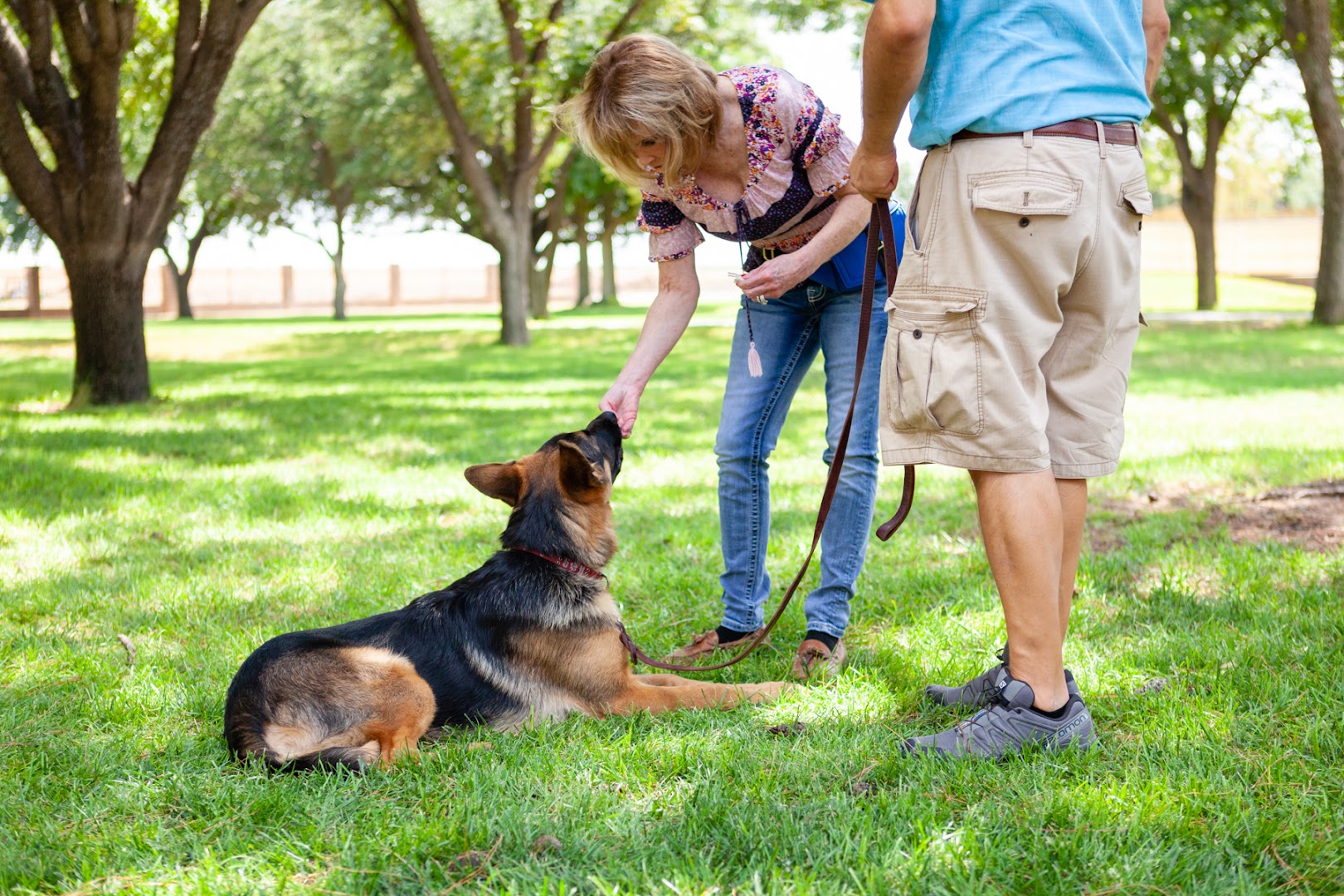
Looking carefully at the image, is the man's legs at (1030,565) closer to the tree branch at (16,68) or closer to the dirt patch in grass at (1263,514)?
the dirt patch in grass at (1263,514)

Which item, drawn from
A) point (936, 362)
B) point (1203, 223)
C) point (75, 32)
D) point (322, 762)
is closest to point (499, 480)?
point (322, 762)

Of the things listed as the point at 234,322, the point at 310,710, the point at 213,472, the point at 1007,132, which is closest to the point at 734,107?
the point at 1007,132

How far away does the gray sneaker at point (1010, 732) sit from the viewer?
9.80 feet

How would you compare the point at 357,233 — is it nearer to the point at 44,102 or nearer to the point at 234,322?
the point at 234,322

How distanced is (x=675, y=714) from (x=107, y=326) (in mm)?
10037

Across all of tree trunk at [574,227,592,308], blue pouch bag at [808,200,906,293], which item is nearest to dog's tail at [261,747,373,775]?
blue pouch bag at [808,200,906,293]

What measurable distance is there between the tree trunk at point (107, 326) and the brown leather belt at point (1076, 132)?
34.1 ft

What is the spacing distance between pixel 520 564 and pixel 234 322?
35795mm

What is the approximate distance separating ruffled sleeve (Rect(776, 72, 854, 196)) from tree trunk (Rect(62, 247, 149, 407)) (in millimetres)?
9415

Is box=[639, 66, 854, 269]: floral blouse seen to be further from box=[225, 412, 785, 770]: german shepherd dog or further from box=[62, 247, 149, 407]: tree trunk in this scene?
box=[62, 247, 149, 407]: tree trunk

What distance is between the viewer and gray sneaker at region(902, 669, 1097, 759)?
9.80 feet

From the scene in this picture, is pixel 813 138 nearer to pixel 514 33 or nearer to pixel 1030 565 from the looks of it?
pixel 1030 565

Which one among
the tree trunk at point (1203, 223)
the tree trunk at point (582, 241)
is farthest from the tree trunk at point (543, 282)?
the tree trunk at point (1203, 223)

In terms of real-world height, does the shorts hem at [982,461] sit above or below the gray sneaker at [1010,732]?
above
